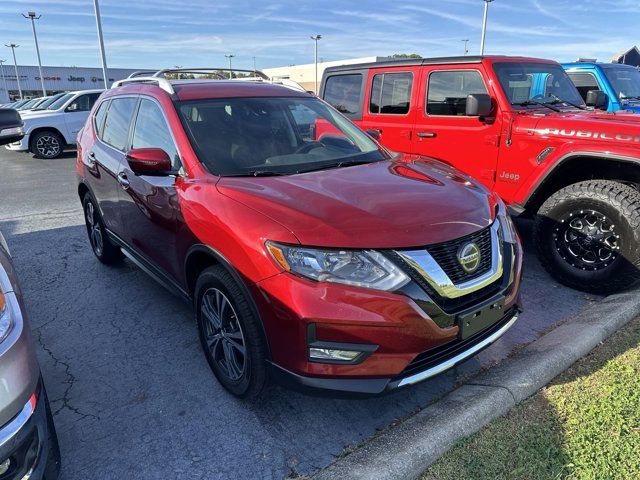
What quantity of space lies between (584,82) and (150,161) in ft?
25.5

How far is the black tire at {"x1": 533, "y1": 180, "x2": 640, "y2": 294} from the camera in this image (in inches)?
151

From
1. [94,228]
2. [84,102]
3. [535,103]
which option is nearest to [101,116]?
[94,228]

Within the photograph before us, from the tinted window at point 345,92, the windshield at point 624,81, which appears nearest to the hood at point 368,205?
the tinted window at point 345,92

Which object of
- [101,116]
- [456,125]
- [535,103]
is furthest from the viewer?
[456,125]

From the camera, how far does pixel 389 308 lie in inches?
85.7

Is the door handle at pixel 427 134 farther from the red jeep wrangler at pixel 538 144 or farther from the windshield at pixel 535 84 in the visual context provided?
the windshield at pixel 535 84

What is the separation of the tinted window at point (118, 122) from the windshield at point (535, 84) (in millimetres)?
3535

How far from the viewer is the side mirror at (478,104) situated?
177 inches

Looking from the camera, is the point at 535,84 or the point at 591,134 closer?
the point at 591,134

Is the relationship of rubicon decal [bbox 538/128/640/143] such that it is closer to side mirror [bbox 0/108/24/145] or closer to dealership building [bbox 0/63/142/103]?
side mirror [bbox 0/108/24/145]

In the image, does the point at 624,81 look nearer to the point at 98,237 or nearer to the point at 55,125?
the point at 98,237

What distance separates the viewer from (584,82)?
799cm

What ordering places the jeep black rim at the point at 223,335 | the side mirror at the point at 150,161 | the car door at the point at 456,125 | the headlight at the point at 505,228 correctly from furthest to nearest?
the car door at the point at 456,125 < the side mirror at the point at 150,161 < the headlight at the point at 505,228 < the jeep black rim at the point at 223,335

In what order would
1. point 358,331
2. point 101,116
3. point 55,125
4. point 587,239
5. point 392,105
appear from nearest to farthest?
point 358,331
point 587,239
point 101,116
point 392,105
point 55,125
